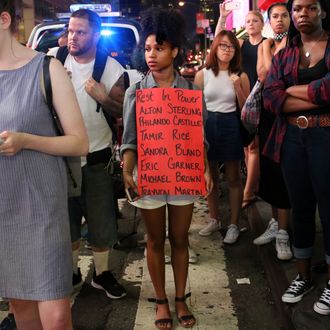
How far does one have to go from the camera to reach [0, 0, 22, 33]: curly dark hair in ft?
6.35

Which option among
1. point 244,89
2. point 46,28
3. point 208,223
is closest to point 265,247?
point 208,223

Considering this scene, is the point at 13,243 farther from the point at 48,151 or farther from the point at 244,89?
the point at 244,89

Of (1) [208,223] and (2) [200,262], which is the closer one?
(2) [200,262]

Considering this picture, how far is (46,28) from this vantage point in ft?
20.1

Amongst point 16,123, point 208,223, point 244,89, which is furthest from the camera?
point 208,223

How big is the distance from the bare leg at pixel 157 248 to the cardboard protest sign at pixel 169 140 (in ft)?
0.63

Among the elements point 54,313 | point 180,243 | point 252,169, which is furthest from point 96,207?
point 252,169

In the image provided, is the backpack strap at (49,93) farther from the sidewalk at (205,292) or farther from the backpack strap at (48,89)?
the sidewalk at (205,292)

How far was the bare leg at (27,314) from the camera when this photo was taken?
2.20 metres

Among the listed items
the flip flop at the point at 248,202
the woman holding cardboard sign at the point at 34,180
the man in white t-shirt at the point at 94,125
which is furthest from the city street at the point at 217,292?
the woman holding cardboard sign at the point at 34,180

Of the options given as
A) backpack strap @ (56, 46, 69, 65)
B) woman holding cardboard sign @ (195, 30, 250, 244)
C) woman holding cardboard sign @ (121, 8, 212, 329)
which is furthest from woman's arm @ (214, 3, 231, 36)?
woman holding cardboard sign @ (121, 8, 212, 329)

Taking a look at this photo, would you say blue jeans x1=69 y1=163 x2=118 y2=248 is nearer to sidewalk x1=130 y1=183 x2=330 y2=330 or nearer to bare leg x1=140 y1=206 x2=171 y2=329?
bare leg x1=140 y1=206 x2=171 y2=329

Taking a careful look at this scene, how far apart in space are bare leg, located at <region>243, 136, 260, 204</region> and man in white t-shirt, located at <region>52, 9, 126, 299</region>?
7.62 feet

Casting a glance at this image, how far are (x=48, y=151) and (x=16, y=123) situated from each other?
173mm
